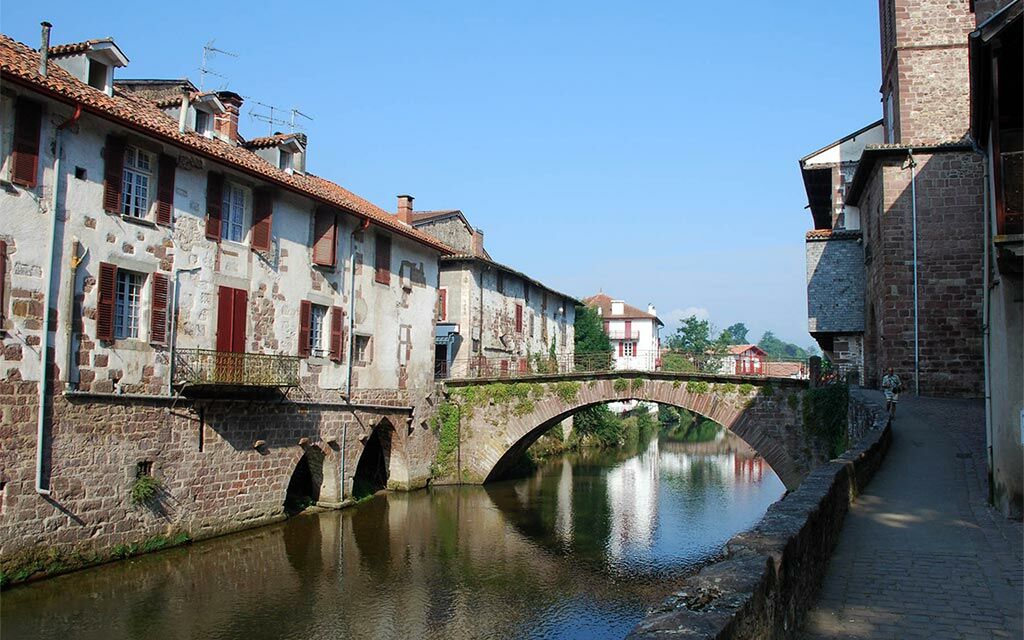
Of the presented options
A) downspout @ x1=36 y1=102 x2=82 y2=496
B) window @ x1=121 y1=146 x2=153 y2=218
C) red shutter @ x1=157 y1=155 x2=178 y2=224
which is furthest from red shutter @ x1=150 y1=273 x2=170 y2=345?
downspout @ x1=36 y1=102 x2=82 y2=496

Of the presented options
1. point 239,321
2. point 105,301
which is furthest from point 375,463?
point 105,301

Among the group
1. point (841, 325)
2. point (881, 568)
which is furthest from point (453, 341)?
point (881, 568)

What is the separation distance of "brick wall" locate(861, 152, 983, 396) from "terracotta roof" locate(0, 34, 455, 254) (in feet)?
48.4

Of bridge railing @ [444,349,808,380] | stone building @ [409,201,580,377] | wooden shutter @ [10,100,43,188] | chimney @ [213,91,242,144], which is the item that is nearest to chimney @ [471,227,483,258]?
stone building @ [409,201,580,377]

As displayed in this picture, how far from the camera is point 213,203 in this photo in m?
17.3

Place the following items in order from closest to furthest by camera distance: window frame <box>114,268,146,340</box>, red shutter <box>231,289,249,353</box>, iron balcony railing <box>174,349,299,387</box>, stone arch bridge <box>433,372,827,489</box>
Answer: window frame <box>114,268,146,340</box> → iron balcony railing <box>174,349,299,387</box> → red shutter <box>231,289,249,353</box> → stone arch bridge <box>433,372,827,489</box>

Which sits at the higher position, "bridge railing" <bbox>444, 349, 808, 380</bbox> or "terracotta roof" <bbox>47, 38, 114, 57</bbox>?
"terracotta roof" <bbox>47, 38, 114, 57</bbox>

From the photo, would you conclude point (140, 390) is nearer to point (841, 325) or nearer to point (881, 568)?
point (881, 568)

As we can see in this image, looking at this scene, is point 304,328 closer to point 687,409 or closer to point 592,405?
point 592,405

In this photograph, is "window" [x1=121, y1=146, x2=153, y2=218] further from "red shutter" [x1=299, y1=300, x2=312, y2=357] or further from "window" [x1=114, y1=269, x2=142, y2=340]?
"red shutter" [x1=299, y1=300, x2=312, y2=357]

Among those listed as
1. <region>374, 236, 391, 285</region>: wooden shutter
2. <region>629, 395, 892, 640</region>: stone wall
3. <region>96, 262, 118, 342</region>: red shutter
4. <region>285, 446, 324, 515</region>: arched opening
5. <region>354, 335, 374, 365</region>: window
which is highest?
<region>374, 236, 391, 285</region>: wooden shutter

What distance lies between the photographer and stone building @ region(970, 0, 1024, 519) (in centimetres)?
925

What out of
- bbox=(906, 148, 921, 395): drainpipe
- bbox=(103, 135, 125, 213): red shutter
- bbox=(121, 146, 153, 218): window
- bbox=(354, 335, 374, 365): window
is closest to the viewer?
bbox=(103, 135, 125, 213): red shutter

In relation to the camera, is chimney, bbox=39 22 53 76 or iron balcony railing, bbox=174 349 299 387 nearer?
chimney, bbox=39 22 53 76
